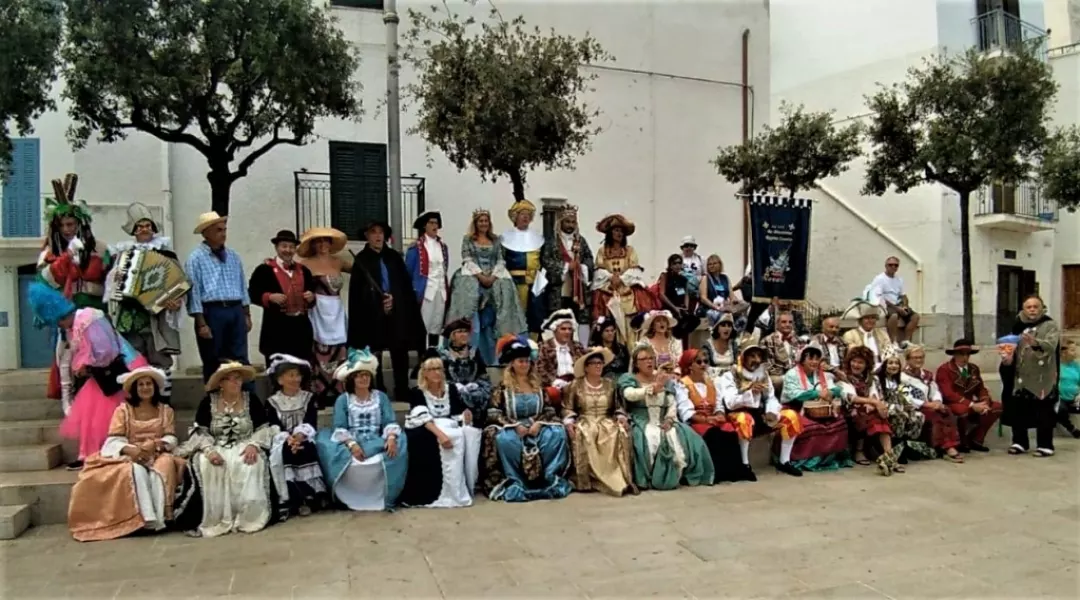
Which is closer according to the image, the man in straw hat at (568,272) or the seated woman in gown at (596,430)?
the seated woman in gown at (596,430)

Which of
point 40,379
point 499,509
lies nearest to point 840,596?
point 499,509

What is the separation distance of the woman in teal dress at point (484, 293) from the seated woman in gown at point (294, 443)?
1746mm

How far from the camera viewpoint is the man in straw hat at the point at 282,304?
633cm

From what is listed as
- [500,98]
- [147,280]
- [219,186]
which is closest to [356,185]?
[219,186]

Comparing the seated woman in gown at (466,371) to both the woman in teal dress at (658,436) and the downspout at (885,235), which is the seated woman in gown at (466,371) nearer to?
the woman in teal dress at (658,436)

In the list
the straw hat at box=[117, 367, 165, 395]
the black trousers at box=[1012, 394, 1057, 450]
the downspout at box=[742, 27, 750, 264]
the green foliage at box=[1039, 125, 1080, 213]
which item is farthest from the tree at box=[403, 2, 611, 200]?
the green foliage at box=[1039, 125, 1080, 213]

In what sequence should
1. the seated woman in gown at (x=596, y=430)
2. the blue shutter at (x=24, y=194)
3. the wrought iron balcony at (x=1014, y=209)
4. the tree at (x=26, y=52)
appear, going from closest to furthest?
the seated woman in gown at (x=596, y=430)
the tree at (x=26, y=52)
the blue shutter at (x=24, y=194)
the wrought iron balcony at (x=1014, y=209)

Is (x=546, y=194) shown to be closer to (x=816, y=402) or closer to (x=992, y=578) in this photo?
(x=816, y=402)

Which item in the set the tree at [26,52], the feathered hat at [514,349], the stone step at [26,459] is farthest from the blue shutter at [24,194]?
the feathered hat at [514,349]

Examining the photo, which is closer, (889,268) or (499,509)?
(499,509)

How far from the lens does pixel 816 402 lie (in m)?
6.94

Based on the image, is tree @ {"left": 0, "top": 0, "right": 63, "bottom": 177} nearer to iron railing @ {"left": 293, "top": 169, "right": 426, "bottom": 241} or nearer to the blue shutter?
the blue shutter

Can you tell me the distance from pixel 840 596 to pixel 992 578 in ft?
3.15

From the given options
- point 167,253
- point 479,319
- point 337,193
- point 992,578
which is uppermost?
point 337,193
